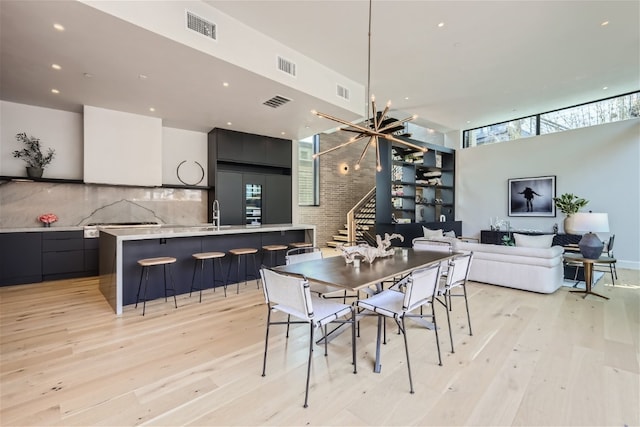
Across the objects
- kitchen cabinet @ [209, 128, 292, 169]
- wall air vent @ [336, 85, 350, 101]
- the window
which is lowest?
kitchen cabinet @ [209, 128, 292, 169]

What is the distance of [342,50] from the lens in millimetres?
4168

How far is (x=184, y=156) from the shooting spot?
6.42 m

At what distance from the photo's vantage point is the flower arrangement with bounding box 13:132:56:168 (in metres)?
4.82

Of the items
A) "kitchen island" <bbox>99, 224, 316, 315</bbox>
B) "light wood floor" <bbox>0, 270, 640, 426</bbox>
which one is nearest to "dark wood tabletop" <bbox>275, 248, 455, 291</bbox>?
"light wood floor" <bbox>0, 270, 640, 426</bbox>

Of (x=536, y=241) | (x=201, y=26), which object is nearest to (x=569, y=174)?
(x=536, y=241)

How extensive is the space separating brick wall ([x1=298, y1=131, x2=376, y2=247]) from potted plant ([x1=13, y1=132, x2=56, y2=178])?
18.3 feet

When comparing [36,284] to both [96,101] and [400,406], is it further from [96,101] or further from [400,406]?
[400,406]

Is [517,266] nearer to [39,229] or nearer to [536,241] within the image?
[536,241]

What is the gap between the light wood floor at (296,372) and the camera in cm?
175

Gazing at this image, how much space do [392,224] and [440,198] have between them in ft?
9.94

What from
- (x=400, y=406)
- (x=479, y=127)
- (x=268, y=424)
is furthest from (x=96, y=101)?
(x=479, y=127)

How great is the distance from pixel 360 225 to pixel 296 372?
23.3 ft

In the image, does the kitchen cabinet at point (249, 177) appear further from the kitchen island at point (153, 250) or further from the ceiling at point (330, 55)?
the kitchen island at point (153, 250)

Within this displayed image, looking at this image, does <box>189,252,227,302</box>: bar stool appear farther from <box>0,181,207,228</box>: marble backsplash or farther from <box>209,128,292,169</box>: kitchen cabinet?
<box>209,128,292,169</box>: kitchen cabinet
